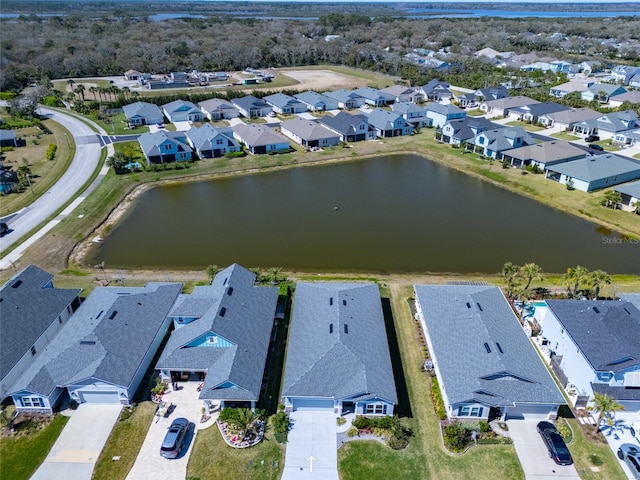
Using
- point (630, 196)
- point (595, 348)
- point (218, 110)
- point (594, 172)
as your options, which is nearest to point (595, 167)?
point (594, 172)

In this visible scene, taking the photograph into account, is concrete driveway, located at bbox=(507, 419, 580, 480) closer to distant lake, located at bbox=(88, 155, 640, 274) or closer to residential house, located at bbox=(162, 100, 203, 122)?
distant lake, located at bbox=(88, 155, 640, 274)

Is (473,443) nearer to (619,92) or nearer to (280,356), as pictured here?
(280,356)

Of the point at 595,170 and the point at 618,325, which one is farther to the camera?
the point at 595,170

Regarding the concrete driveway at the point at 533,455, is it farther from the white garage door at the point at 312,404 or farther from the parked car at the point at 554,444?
the white garage door at the point at 312,404

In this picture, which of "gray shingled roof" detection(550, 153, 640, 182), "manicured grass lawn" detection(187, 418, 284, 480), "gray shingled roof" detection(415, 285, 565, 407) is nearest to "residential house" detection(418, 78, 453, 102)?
"gray shingled roof" detection(550, 153, 640, 182)

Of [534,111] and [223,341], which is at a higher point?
[223,341]

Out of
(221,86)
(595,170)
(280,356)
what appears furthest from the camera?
(221,86)

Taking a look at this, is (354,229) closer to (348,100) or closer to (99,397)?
(99,397)

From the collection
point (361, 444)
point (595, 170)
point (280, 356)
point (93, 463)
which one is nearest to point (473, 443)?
point (361, 444)
